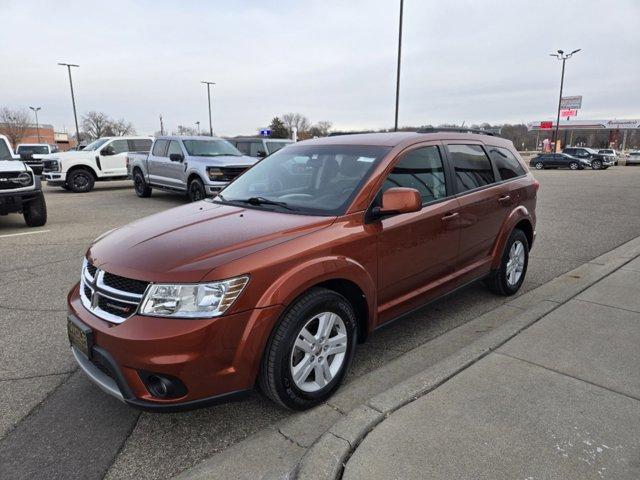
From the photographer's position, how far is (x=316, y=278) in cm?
275

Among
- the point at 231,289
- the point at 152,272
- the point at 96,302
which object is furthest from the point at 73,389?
the point at 231,289

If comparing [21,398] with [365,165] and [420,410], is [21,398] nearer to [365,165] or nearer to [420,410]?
[420,410]

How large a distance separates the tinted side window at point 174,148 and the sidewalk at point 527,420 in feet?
36.6

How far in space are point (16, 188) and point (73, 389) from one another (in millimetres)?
6811

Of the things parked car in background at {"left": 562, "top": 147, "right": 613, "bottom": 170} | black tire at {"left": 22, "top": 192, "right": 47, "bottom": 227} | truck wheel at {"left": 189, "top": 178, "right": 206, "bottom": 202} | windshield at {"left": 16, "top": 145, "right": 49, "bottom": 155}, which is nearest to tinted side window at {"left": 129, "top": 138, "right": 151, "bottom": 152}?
truck wheel at {"left": 189, "top": 178, "right": 206, "bottom": 202}

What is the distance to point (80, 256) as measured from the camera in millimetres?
6801

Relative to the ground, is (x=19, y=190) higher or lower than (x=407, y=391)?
higher

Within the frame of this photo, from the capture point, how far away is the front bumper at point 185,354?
2.35 m

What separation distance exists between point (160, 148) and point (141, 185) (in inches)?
73.8

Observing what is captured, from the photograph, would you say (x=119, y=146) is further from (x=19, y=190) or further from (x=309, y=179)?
(x=309, y=179)

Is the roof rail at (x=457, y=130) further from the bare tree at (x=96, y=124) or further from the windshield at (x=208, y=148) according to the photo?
the bare tree at (x=96, y=124)

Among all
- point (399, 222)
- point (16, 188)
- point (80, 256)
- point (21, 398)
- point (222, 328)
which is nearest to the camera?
point (222, 328)

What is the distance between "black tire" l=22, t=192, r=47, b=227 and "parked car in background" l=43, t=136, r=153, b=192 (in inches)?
314

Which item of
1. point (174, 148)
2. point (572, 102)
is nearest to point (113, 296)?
point (174, 148)
